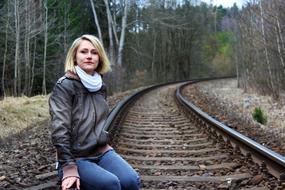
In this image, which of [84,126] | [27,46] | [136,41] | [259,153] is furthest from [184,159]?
[136,41]

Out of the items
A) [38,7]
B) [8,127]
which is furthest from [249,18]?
[8,127]

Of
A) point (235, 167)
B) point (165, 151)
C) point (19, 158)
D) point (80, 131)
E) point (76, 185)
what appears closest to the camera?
point (76, 185)

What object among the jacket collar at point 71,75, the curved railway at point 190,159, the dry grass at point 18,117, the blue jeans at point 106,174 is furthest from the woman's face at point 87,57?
the dry grass at point 18,117

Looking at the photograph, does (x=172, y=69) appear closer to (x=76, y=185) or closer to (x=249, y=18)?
(x=249, y=18)

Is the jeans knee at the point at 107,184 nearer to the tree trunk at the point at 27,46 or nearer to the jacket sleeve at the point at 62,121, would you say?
the jacket sleeve at the point at 62,121

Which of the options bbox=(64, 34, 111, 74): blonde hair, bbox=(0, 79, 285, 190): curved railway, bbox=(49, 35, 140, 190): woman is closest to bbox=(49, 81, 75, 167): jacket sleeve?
bbox=(49, 35, 140, 190): woman

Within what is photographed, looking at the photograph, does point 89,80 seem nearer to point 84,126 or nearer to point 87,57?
point 87,57

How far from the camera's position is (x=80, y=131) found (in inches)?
136

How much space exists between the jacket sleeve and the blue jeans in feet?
0.56

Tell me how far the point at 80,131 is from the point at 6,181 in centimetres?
190

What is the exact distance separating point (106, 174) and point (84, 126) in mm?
400

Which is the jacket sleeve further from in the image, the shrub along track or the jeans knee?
the shrub along track

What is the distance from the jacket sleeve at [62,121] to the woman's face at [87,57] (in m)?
0.23

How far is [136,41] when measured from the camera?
4625 centimetres
